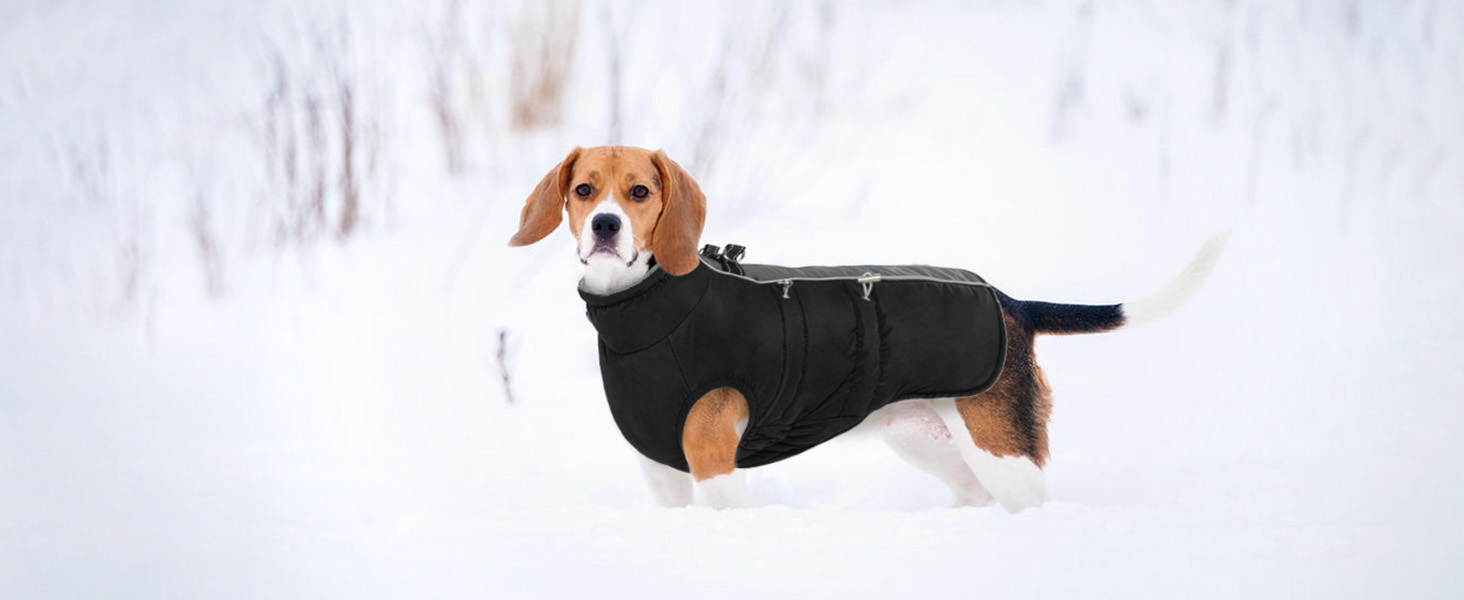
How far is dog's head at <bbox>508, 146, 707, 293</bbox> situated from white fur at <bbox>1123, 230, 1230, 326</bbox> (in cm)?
119

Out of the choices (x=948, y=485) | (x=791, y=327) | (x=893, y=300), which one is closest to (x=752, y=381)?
(x=791, y=327)

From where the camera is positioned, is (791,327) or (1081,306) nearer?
(791,327)

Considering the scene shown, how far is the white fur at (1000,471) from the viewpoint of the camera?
320 centimetres

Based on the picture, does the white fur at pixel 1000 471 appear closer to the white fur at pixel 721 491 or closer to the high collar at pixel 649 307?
the white fur at pixel 721 491

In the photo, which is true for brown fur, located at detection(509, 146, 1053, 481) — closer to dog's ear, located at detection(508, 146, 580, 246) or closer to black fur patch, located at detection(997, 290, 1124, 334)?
dog's ear, located at detection(508, 146, 580, 246)

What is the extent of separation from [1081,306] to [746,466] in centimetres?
97

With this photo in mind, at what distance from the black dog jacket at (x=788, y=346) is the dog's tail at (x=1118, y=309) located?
0.14 meters

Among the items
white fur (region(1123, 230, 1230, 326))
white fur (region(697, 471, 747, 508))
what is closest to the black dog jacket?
white fur (region(697, 471, 747, 508))

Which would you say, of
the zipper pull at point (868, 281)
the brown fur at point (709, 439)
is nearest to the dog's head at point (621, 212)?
the brown fur at point (709, 439)

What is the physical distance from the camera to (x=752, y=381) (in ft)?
9.70

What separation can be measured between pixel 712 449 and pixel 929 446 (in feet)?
2.51

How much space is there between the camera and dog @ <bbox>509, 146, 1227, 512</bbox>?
2895 mm

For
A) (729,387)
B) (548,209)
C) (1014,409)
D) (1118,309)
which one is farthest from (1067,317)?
(548,209)

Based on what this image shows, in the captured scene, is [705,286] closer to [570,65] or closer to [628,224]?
[628,224]
